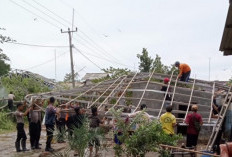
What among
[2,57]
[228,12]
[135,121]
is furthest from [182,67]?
[2,57]

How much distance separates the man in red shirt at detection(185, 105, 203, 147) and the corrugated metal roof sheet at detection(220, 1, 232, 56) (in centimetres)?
176

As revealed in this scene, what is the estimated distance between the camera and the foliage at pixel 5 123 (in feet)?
53.8

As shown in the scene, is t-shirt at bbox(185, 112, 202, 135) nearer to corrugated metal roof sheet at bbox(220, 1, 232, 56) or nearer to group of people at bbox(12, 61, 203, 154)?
group of people at bbox(12, 61, 203, 154)

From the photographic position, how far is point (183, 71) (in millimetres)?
12492

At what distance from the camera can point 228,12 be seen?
502 cm

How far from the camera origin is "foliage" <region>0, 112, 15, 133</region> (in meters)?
16.4

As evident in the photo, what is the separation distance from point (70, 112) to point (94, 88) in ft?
11.2

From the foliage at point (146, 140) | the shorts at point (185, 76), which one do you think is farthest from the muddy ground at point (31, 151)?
the shorts at point (185, 76)

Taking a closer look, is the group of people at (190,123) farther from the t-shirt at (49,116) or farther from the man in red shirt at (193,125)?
the t-shirt at (49,116)

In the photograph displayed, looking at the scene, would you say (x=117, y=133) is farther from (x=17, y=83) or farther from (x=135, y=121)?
(x=17, y=83)

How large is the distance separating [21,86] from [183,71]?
1184 centimetres

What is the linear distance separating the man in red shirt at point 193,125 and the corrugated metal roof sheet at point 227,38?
1.76 m

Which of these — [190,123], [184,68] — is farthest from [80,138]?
[184,68]

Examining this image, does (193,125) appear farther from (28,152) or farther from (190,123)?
(28,152)
